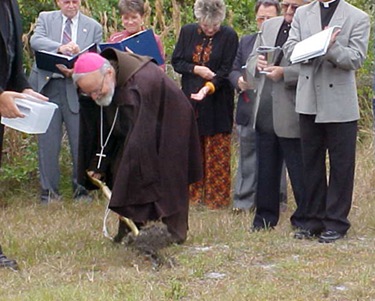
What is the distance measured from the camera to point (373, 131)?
11570mm

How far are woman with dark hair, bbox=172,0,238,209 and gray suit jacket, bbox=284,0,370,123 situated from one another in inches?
62.4

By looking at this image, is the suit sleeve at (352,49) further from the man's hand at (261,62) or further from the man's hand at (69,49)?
the man's hand at (69,49)

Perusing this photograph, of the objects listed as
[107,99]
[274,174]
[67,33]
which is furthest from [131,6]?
[107,99]

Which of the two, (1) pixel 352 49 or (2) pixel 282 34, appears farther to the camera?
(2) pixel 282 34

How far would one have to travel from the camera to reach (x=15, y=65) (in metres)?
7.28

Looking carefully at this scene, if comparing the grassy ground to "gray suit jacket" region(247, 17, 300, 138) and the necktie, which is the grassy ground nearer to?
"gray suit jacket" region(247, 17, 300, 138)

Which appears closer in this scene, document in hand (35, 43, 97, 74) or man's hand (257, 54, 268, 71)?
man's hand (257, 54, 268, 71)

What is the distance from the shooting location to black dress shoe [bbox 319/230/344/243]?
789 cm

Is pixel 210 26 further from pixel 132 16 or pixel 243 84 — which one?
pixel 243 84

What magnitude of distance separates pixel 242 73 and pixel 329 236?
69.6 inches

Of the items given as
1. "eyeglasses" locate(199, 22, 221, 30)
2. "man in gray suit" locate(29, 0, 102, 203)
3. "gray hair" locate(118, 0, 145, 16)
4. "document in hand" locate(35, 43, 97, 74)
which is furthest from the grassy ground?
"gray hair" locate(118, 0, 145, 16)

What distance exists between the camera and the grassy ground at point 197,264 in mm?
6379

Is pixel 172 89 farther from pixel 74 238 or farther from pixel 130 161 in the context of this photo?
pixel 74 238

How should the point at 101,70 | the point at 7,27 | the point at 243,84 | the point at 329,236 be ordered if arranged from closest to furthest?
1. the point at 7,27
2. the point at 101,70
3. the point at 329,236
4. the point at 243,84
